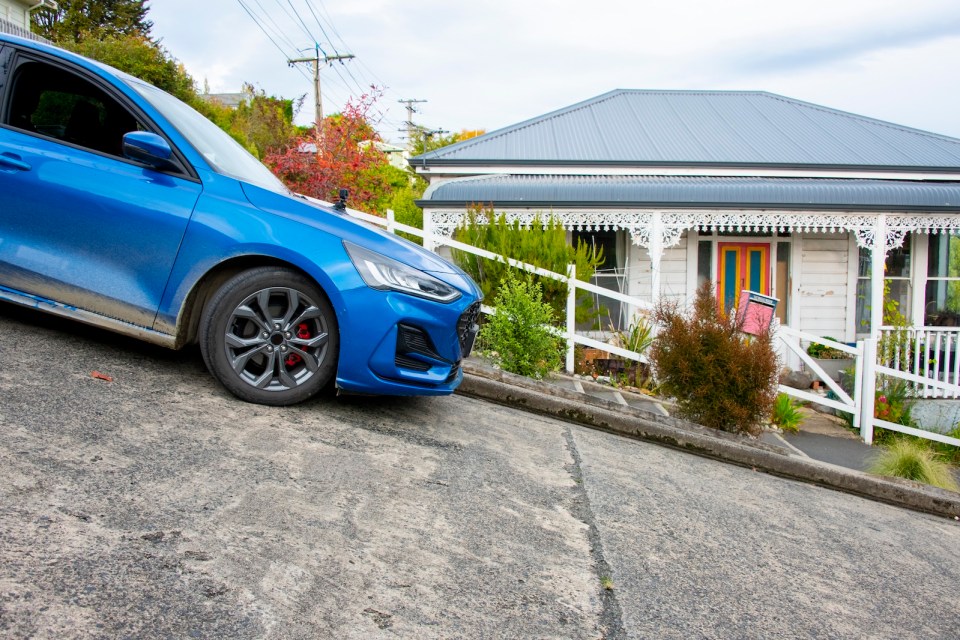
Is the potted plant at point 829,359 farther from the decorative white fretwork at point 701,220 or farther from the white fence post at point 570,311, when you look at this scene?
the white fence post at point 570,311

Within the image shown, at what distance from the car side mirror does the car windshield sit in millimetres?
253

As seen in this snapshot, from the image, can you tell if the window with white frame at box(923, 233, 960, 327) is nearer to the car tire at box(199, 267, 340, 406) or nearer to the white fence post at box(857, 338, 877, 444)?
the white fence post at box(857, 338, 877, 444)

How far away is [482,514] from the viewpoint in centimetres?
327

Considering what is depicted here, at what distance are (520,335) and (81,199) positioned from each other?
Result: 4536 mm

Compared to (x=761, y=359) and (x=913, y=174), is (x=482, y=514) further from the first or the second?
(x=913, y=174)

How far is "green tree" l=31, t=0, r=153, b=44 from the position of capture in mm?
37344

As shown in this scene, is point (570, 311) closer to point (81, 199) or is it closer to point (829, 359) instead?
point (81, 199)

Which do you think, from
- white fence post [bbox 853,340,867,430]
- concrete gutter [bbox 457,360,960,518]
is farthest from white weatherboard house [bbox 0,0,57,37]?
white fence post [bbox 853,340,867,430]

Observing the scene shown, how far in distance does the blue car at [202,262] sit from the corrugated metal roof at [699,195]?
764 centimetres

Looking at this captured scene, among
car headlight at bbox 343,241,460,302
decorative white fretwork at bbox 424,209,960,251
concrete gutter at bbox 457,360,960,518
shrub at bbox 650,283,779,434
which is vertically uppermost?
decorative white fretwork at bbox 424,209,960,251

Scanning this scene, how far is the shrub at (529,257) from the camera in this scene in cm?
879

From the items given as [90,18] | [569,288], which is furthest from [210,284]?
[90,18]

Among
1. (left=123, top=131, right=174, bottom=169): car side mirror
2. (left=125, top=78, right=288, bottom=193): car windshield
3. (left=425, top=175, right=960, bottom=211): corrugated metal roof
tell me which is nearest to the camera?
(left=123, top=131, right=174, bottom=169): car side mirror

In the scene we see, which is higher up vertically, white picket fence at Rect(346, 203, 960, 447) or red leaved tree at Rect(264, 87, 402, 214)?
red leaved tree at Rect(264, 87, 402, 214)
